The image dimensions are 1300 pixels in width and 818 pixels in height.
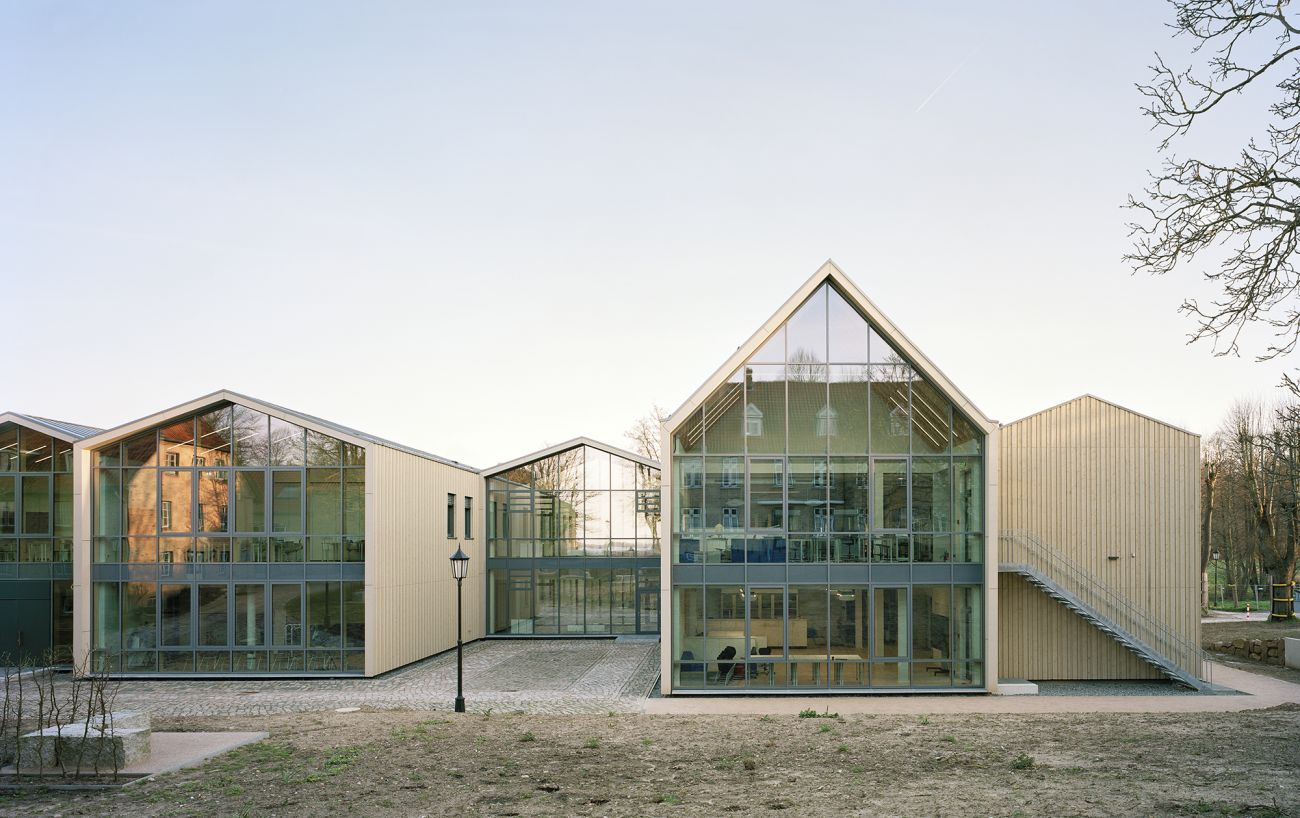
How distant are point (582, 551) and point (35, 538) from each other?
51.8 feet

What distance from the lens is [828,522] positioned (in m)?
22.1

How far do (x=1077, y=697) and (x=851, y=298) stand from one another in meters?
9.59

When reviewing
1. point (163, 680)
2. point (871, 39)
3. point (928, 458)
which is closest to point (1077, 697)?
point (928, 458)

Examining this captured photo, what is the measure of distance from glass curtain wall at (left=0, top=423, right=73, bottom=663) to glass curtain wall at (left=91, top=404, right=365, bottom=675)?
2.58 meters

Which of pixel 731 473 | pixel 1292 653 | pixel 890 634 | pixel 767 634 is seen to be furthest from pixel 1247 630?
pixel 731 473

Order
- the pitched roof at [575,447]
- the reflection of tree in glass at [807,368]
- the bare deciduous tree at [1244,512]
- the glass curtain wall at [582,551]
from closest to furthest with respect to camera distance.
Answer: the reflection of tree in glass at [807,368], the pitched roof at [575,447], the glass curtain wall at [582,551], the bare deciduous tree at [1244,512]

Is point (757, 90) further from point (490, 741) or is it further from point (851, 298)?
point (490, 741)

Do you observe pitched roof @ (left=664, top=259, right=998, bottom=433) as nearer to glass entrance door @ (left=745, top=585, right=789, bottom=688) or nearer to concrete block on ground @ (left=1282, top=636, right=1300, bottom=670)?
glass entrance door @ (left=745, top=585, right=789, bottom=688)

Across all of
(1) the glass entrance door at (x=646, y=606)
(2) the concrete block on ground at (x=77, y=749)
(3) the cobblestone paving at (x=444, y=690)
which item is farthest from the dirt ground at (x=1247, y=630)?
(2) the concrete block on ground at (x=77, y=749)

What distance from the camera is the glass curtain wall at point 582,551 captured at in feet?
112

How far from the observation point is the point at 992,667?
21.7m

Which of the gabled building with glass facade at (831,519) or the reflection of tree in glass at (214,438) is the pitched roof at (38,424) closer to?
the reflection of tree in glass at (214,438)

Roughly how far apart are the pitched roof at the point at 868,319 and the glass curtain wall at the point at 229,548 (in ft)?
28.6

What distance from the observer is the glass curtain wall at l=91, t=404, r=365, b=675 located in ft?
79.7
